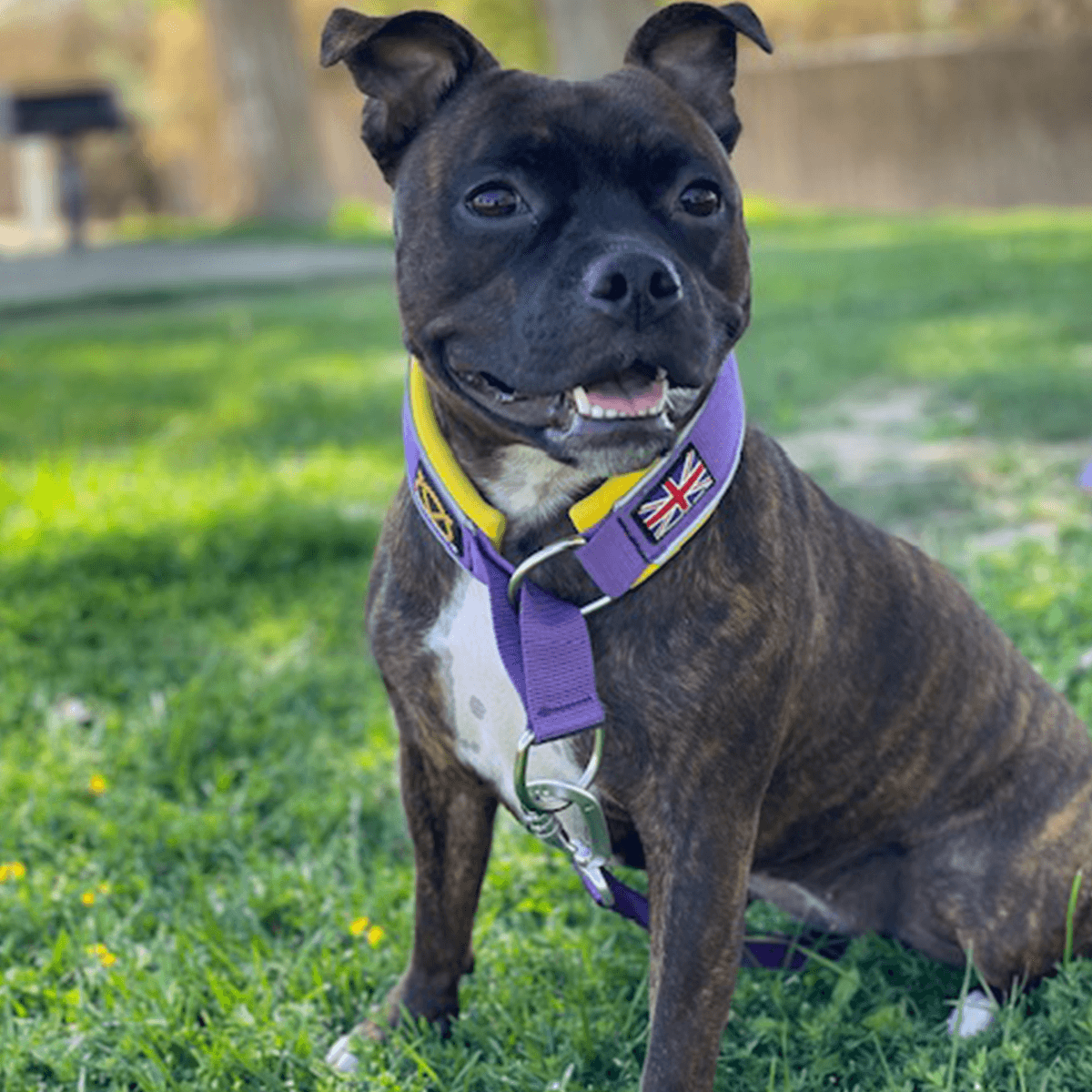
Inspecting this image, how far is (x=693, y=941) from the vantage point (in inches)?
84.8

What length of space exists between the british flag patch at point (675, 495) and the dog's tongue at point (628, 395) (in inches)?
4.6

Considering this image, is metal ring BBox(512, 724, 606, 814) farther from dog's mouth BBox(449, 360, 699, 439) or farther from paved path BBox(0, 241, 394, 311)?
paved path BBox(0, 241, 394, 311)

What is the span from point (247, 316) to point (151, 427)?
349 cm

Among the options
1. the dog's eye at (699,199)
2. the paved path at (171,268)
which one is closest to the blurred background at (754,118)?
the paved path at (171,268)

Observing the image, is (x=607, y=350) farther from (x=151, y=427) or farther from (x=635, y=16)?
(x=635, y=16)

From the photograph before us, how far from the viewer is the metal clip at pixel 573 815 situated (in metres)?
2.19

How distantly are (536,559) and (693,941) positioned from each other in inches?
22.2

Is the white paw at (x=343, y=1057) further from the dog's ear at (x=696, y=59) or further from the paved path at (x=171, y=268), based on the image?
the paved path at (x=171, y=268)

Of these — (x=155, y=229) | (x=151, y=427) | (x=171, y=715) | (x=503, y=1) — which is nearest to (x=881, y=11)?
(x=503, y=1)

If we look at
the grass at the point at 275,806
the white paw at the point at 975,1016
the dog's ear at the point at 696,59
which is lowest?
the grass at the point at 275,806

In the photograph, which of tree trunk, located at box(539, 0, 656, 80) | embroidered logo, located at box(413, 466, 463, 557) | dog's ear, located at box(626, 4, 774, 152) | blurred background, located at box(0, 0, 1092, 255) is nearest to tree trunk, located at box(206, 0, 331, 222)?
blurred background, located at box(0, 0, 1092, 255)

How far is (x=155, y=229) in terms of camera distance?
1728 centimetres

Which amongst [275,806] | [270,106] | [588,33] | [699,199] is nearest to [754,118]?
[588,33]

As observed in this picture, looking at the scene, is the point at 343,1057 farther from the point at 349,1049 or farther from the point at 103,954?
the point at 103,954
